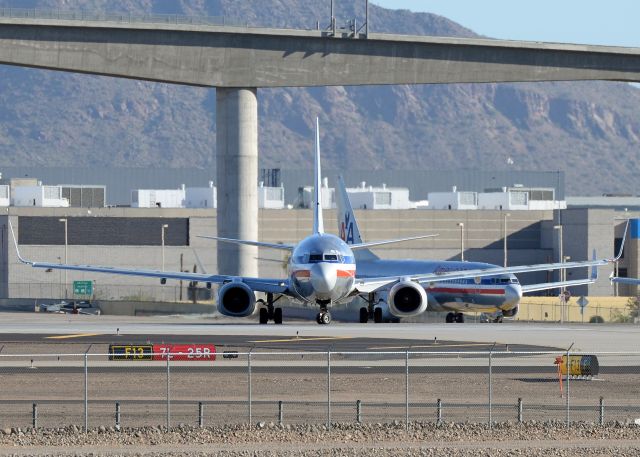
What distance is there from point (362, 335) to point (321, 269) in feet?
11.6

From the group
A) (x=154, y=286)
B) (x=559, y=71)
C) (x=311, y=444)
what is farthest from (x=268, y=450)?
(x=154, y=286)

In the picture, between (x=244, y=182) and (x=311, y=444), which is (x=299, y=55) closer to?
(x=244, y=182)

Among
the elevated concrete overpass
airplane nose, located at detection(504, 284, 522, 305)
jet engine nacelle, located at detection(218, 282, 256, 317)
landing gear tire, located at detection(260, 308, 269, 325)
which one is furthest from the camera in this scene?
the elevated concrete overpass

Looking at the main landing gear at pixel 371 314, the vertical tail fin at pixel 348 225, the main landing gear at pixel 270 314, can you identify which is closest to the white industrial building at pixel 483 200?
the vertical tail fin at pixel 348 225

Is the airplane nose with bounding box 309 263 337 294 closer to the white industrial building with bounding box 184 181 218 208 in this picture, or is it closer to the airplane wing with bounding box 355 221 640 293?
the airplane wing with bounding box 355 221 640 293

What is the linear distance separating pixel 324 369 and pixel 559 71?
4322cm

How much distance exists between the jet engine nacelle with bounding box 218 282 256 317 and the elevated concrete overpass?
651 inches

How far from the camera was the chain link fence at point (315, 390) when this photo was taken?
36750 millimetres

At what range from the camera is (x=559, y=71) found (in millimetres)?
86312

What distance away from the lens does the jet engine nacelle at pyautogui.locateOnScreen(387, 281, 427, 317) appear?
234 feet

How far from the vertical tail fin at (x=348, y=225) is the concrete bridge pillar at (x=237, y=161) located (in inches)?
197

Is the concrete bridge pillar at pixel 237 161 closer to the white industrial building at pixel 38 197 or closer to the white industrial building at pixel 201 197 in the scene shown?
the white industrial building at pixel 38 197

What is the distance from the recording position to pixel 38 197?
153750mm

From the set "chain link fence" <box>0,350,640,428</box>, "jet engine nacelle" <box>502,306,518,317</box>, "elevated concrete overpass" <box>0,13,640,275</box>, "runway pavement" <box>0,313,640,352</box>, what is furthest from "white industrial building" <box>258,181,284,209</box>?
"chain link fence" <box>0,350,640,428</box>
